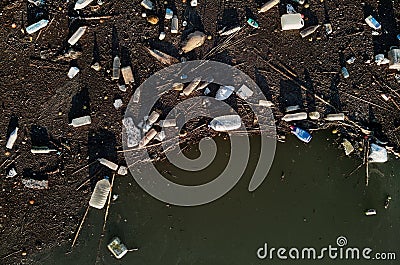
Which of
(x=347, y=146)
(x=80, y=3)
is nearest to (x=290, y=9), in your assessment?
(x=347, y=146)

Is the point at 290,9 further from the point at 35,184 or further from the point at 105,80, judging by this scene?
the point at 35,184

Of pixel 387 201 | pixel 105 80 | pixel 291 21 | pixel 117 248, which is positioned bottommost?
pixel 117 248

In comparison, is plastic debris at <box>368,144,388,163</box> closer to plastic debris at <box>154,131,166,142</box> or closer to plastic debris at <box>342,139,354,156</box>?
plastic debris at <box>342,139,354,156</box>

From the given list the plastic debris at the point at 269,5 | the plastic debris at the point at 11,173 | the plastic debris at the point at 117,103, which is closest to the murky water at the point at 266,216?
the plastic debris at the point at 117,103

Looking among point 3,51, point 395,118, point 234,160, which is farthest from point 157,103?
point 395,118

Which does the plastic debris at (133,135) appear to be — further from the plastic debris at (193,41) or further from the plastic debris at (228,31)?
the plastic debris at (228,31)
